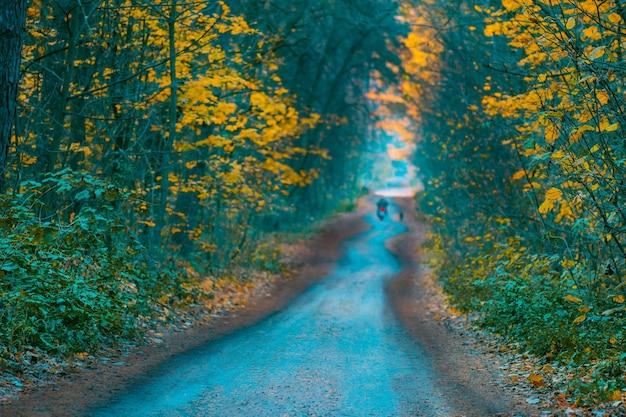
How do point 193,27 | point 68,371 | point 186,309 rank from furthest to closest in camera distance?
point 193,27 < point 186,309 < point 68,371

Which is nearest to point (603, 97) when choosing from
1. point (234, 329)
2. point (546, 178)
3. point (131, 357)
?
point (546, 178)

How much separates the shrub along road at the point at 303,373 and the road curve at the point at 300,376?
13mm

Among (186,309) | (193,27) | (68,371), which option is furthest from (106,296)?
(193,27)

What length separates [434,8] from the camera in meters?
24.1

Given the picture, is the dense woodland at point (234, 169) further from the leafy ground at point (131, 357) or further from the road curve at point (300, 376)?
the road curve at point (300, 376)

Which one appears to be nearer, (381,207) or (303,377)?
(303,377)

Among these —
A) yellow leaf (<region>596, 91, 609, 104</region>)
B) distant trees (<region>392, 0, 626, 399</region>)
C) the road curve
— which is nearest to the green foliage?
the road curve

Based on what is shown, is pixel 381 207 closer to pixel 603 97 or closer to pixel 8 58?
pixel 8 58

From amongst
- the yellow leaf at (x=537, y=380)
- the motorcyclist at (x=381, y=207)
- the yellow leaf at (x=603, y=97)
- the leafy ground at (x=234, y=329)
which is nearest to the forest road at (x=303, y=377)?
the leafy ground at (x=234, y=329)

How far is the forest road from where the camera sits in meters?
7.50

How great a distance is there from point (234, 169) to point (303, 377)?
9.65m

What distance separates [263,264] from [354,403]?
52.0 ft

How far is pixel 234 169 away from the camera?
17953 mm

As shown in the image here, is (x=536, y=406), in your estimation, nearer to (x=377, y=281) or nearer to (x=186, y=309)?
(x=186, y=309)
